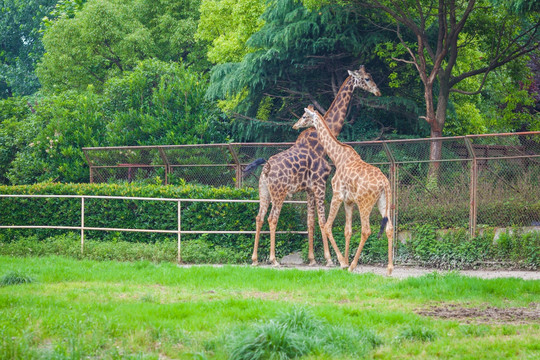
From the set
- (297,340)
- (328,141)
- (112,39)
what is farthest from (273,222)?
(112,39)

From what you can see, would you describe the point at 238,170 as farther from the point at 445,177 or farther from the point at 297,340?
the point at 297,340

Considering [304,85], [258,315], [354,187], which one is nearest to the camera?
[258,315]

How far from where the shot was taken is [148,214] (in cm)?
1620

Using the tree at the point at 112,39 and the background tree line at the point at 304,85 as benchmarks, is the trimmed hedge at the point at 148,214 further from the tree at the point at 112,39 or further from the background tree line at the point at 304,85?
the tree at the point at 112,39

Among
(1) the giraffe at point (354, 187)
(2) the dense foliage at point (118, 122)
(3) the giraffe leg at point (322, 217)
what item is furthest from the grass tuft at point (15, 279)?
(2) the dense foliage at point (118, 122)

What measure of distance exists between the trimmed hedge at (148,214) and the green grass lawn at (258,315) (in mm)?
3603

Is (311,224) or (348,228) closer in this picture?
(348,228)

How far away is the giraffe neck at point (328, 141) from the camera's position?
14000mm

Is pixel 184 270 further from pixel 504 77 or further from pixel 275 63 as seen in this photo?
pixel 504 77

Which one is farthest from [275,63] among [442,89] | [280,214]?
[280,214]

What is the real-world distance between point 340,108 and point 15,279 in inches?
329

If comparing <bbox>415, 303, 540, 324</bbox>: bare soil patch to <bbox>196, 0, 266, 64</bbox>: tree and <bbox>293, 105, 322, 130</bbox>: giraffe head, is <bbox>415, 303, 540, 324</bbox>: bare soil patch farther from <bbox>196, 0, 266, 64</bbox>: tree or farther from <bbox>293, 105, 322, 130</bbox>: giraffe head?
<bbox>196, 0, 266, 64</bbox>: tree

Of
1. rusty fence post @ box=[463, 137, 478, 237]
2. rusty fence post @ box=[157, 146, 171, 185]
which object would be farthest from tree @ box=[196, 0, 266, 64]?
rusty fence post @ box=[463, 137, 478, 237]

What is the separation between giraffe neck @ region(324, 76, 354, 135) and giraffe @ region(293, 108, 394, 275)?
780 mm
